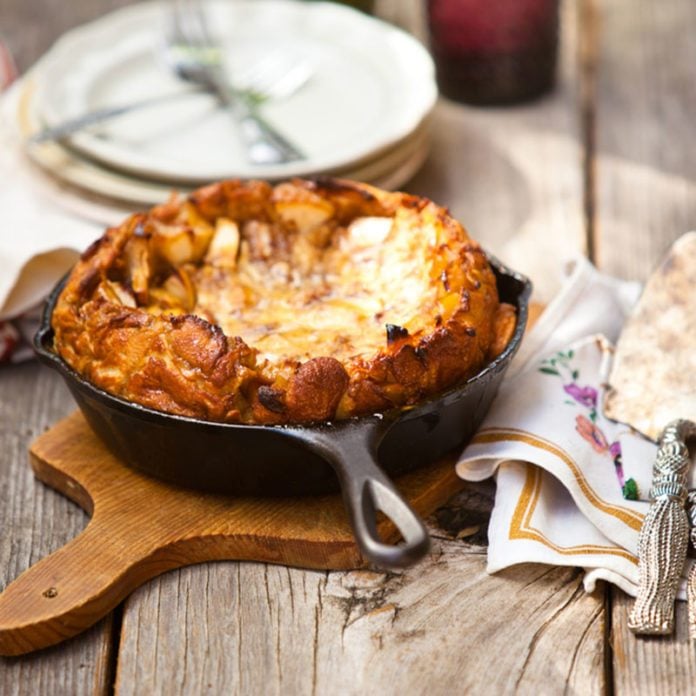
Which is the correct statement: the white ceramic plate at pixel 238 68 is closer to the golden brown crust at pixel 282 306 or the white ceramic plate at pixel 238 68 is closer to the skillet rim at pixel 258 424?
the golden brown crust at pixel 282 306

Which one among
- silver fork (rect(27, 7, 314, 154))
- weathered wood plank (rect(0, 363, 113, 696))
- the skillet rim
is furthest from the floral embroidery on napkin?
silver fork (rect(27, 7, 314, 154))

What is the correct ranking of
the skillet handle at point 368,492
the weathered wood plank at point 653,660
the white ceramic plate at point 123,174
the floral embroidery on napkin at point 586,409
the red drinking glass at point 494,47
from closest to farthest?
the skillet handle at point 368,492 < the weathered wood plank at point 653,660 < the floral embroidery on napkin at point 586,409 < the white ceramic plate at point 123,174 < the red drinking glass at point 494,47

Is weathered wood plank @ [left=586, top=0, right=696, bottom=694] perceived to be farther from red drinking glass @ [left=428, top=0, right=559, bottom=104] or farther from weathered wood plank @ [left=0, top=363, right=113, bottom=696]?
weathered wood plank @ [left=0, top=363, right=113, bottom=696]

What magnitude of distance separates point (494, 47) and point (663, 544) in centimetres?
152

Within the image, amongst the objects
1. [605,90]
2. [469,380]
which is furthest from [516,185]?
[469,380]

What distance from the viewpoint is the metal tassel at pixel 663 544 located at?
59.7 inches

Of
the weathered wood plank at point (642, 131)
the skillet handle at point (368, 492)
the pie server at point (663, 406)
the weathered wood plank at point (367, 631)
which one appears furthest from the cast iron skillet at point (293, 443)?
the weathered wood plank at point (642, 131)

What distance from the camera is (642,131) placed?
2809 mm

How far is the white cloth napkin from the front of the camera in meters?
1.62

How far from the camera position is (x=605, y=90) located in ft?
9.75

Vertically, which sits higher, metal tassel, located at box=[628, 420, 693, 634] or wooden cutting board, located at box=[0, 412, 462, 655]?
wooden cutting board, located at box=[0, 412, 462, 655]


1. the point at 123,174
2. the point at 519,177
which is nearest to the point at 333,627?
the point at 123,174

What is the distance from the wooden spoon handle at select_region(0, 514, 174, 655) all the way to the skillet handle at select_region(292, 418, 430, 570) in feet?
0.93

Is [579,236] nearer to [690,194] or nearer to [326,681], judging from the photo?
[690,194]
